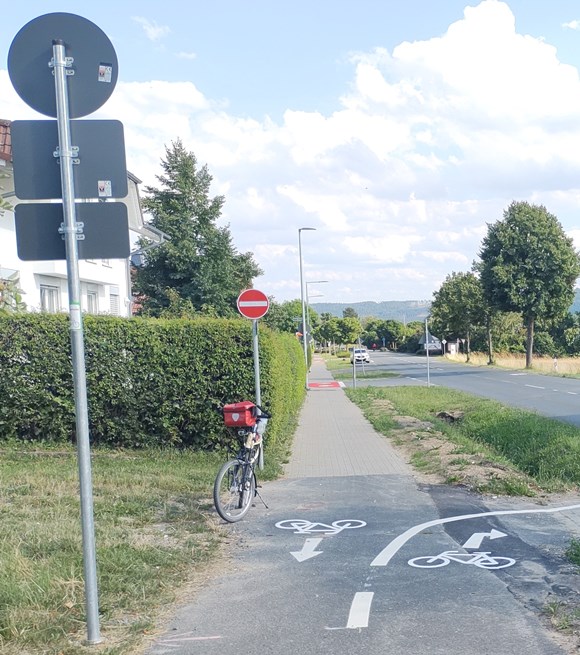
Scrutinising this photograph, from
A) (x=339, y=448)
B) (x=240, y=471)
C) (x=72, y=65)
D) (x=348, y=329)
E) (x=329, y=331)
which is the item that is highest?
(x=72, y=65)

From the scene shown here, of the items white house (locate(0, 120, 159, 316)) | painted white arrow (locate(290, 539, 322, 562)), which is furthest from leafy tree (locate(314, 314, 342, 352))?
painted white arrow (locate(290, 539, 322, 562))

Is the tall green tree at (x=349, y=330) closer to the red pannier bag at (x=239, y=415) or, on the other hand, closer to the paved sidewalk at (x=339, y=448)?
the paved sidewalk at (x=339, y=448)

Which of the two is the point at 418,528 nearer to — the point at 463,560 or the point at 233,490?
the point at 463,560

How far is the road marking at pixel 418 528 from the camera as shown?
616 centimetres

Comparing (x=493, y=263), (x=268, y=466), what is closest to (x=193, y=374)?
(x=268, y=466)

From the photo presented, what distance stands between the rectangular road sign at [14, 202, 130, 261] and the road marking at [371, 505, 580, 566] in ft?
11.3

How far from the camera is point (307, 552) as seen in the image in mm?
6484

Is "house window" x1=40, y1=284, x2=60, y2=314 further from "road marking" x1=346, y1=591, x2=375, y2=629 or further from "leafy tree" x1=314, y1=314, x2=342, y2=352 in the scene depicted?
"leafy tree" x1=314, y1=314, x2=342, y2=352

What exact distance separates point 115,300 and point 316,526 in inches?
862

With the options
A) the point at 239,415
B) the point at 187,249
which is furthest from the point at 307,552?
the point at 187,249

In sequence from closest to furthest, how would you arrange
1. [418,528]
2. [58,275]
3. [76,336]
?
[76,336]
[418,528]
[58,275]

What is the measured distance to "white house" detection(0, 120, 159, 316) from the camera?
19.4 metres

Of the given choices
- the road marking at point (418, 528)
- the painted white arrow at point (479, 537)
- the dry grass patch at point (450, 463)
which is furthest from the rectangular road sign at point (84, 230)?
the dry grass patch at point (450, 463)

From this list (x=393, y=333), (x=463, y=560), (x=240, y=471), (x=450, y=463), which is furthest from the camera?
(x=393, y=333)
